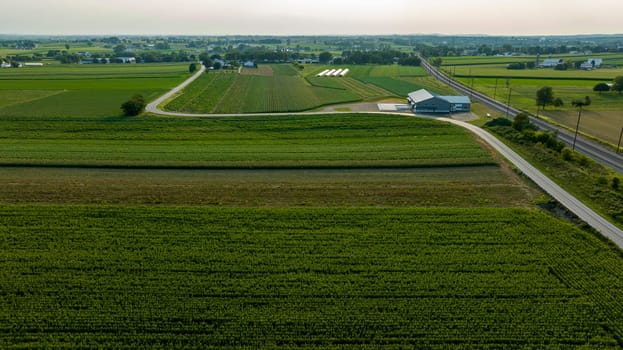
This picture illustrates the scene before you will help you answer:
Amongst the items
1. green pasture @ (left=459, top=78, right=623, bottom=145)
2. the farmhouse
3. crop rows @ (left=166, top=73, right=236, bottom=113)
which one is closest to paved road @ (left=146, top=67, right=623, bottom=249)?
the farmhouse

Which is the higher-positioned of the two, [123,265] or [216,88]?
[216,88]

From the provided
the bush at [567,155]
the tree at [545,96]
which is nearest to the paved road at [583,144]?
the bush at [567,155]

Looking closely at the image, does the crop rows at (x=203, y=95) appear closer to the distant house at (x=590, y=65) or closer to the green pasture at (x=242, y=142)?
the green pasture at (x=242, y=142)

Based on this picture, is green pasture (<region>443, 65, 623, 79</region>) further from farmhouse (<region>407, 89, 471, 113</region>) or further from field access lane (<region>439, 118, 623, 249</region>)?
field access lane (<region>439, 118, 623, 249</region>)

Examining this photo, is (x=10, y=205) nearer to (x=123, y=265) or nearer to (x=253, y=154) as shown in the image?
(x=123, y=265)

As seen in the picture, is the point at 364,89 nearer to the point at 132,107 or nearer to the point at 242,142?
the point at 242,142

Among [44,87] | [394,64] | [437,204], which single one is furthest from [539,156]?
[394,64]
